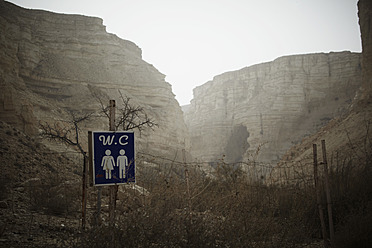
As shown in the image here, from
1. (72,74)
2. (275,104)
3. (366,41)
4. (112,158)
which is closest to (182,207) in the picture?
(112,158)

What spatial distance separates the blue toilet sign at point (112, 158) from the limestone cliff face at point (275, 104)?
37.0 metres

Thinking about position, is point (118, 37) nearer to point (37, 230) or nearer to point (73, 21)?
point (73, 21)

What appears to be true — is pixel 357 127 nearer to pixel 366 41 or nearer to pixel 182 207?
pixel 366 41

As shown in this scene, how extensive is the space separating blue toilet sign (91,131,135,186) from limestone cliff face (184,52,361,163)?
3697 centimetres

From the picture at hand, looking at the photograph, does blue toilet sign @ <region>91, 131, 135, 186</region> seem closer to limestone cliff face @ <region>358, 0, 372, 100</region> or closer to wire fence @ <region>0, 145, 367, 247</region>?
wire fence @ <region>0, 145, 367, 247</region>

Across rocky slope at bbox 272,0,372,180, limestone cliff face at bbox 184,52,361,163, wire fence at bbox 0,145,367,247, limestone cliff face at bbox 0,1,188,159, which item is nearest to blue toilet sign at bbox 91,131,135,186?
wire fence at bbox 0,145,367,247

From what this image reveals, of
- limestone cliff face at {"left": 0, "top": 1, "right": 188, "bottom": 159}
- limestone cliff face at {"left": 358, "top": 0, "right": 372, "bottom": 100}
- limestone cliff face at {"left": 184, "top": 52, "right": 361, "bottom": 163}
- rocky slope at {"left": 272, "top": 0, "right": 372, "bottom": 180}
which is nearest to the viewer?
A: rocky slope at {"left": 272, "top": 0, "right": 372, "bottom": 180}

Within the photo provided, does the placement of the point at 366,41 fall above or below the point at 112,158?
above

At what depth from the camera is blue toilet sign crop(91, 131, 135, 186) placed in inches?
153

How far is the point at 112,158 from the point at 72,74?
1238 inches

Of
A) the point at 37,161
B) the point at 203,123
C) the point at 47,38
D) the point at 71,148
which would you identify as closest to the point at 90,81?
the point at 47,38

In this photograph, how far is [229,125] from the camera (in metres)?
54.5

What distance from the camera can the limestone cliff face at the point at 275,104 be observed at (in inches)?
1731

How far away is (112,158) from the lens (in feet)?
13.1
